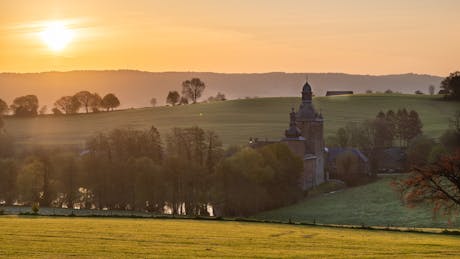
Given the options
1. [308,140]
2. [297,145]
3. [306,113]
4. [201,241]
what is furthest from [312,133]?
[201,241]

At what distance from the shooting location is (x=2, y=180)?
109125 mm

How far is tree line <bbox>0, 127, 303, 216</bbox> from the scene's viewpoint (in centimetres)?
10012

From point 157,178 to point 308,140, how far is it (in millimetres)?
39680

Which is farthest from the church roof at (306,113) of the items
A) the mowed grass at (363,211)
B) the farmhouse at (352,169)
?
the mowed grass at (363,211)

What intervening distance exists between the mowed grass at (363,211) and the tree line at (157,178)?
3.97m

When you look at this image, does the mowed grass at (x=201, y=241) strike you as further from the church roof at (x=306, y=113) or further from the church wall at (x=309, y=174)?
the church roof at (x=306, y=113)

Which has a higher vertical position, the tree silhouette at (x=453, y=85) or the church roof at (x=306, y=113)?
the tree silhouette at (x=453, y=85)

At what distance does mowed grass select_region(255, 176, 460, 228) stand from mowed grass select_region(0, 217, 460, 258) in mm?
24211

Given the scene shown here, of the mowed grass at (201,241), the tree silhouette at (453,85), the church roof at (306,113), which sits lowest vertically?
the mowed grass at (201,241)

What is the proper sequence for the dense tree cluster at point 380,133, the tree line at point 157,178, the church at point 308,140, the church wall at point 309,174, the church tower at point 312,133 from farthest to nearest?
the dense tree cluster at point 380,133, the church tower at point 312,133, the church at point 308,140, the church wall at point 309,174, the tree line at point 157,178

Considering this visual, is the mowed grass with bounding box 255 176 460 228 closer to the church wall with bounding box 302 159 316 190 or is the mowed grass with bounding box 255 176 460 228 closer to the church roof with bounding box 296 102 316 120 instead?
the church wall with bounding box 302 159 316 190

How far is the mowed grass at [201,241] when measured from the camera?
3978 centimetres

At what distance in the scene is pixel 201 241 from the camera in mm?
45000

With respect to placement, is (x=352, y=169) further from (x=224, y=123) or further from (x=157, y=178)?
(x=224, y=123)
